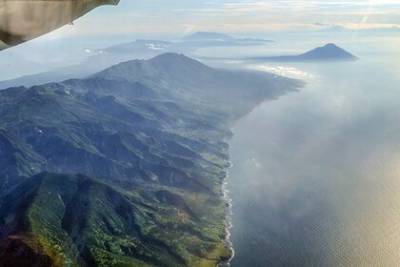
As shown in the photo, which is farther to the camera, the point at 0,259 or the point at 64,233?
the point at 64,233

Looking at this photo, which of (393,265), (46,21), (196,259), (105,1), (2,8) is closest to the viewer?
(2,8)

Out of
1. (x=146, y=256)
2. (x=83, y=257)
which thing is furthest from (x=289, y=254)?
(x=83, y=257)

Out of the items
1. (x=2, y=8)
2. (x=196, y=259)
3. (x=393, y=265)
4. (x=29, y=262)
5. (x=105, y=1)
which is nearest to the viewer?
(x=2, y=8)

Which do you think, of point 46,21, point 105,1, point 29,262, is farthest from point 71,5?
point 29,262

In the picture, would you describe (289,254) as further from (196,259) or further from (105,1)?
(105,1)

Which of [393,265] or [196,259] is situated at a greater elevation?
[393,265]

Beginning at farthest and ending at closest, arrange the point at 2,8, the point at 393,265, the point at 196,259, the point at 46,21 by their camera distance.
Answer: the point at 196,259, the point at 393,265, the point at 46,21, the point at 2,8

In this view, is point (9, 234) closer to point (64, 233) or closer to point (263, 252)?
point (64, 233)

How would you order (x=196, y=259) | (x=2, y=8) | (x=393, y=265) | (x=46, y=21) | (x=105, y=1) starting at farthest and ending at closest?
(x=196, y=259)
(x=393, y=265)
(x=105, y=1)
(x=46, y=21)
(x=2, y=8)

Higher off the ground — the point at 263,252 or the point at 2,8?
the point at 2,8

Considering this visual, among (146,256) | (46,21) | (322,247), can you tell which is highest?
(46,21)
